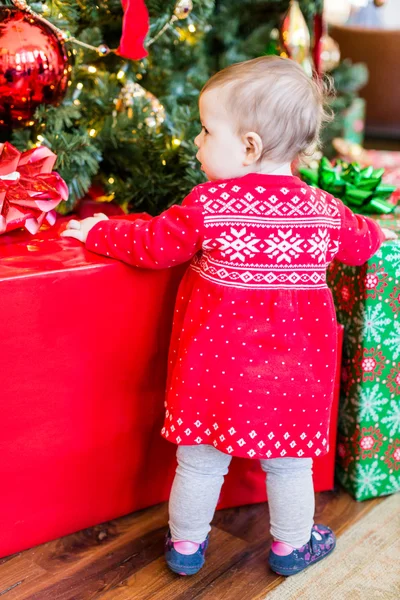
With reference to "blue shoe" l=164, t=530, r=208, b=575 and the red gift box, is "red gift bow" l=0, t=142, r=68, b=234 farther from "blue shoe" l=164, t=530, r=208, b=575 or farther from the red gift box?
"blue shoe" l=164, t=530, r=208, b=575

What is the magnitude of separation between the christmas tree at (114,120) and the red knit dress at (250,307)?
0.28 metres

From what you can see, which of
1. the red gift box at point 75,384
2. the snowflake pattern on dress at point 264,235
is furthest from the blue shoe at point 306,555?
A: the snowflake pattern on dress at point 264,235

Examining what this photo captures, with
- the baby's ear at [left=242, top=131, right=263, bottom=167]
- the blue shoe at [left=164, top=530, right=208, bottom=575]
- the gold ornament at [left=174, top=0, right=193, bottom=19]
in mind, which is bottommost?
the blue shoe at [left=164, top=530, right=208, bottom=575]

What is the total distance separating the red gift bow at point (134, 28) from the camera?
1201 millimetres

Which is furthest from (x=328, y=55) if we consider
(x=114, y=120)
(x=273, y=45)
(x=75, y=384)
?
(x=75, y=384)

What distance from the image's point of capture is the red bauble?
1073 millimetres

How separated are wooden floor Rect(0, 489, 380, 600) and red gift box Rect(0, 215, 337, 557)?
0.03m

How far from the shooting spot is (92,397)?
1061mm

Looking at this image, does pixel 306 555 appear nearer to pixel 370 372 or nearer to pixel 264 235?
pixel 370 372

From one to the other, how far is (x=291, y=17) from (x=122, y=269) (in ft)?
3.01

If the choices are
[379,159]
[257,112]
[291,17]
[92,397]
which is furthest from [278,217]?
[379,159]

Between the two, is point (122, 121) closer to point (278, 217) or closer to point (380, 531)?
point (278, 217)

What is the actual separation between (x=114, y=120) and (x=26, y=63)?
266 millimetres

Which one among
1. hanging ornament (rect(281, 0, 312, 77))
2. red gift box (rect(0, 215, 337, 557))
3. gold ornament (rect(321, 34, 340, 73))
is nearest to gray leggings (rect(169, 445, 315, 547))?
red gift box (rect(0, 215, 337, 557))
